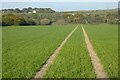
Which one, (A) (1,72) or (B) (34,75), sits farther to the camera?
(A) (1,72)

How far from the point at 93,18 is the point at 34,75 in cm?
16855

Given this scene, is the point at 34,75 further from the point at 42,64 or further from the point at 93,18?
the point at 93,18

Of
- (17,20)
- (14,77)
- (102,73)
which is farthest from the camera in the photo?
(17,20)

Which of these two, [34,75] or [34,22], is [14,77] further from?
[34,22]

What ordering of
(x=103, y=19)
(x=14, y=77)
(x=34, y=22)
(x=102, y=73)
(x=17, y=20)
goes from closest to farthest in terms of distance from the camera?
(x=14, y=77), (x=102, y=73), (x=17, y=20), (x=34, y=22), (x=103, y=19)

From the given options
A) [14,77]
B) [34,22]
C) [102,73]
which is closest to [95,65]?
[102,73]

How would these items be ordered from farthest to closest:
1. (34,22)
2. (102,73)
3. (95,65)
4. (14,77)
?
1. (34,22)
2. (95,65)
3. (102,73)
4. (14,77)

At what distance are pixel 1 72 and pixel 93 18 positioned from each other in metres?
168

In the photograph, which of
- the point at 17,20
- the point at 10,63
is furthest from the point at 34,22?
the point at 10,63

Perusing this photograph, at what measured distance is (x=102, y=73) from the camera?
14594 millimetres

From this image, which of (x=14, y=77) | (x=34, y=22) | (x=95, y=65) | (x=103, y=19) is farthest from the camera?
(x=103, y=19)

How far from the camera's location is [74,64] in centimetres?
1730

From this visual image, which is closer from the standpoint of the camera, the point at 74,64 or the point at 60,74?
the point at 60,74

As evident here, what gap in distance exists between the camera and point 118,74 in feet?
47.0
